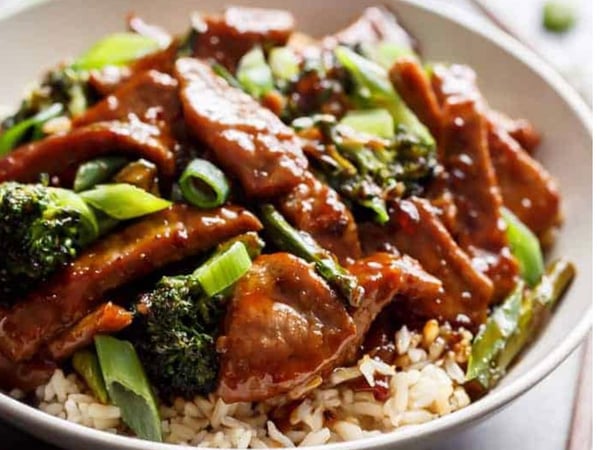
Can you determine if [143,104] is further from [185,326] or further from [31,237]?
[185,326]

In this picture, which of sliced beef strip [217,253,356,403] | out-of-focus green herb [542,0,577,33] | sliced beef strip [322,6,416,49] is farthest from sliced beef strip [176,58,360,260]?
out-of-focus green herb [542,0,577,33]

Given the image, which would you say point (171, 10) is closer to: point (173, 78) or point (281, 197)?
point (173, 78)

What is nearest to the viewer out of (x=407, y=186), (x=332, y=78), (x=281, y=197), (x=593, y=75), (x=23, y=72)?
(x=281, y=197)

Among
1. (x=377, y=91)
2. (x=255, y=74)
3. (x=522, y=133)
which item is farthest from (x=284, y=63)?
(x=522, y=133)

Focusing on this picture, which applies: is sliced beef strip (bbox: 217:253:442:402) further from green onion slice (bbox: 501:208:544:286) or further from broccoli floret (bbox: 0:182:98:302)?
green onion slice (bbox: 501:208:544:286)

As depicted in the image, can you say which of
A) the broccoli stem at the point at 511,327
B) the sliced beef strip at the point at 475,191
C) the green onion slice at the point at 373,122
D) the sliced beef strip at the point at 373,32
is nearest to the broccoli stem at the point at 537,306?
the broccoli stem at the point at 511,327

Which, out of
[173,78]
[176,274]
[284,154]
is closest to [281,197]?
[284,154]
